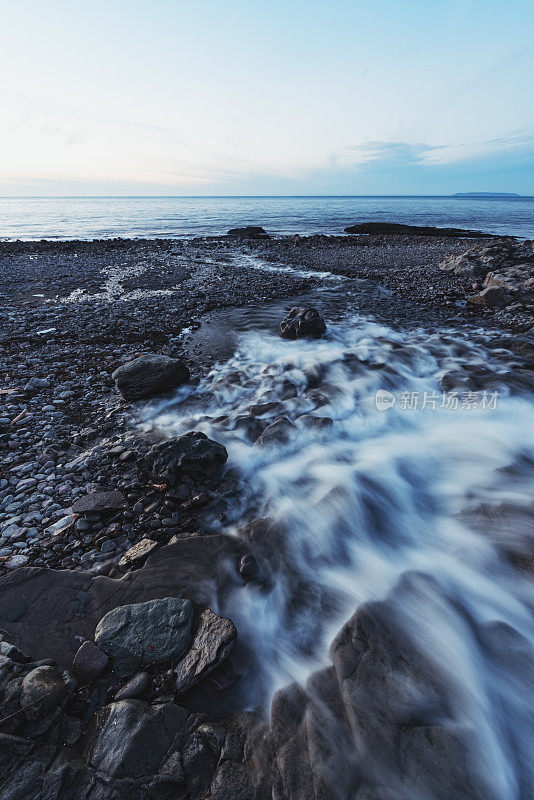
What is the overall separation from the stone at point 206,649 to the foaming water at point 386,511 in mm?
227

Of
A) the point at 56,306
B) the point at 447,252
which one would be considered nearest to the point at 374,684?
the point at 56,306

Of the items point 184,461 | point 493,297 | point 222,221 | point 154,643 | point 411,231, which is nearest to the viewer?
point 154,643

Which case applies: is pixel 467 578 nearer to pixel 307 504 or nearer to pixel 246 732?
pixel 307 504

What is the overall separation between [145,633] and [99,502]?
62.2 inches

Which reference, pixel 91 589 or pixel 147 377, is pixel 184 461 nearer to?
pixel 91 589

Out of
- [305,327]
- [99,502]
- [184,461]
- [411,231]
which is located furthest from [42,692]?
[411,231]

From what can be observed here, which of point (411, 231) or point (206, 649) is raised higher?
point (411, 231)

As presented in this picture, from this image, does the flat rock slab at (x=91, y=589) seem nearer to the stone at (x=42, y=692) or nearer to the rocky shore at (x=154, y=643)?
the rocky shore at (x=154, y=643)

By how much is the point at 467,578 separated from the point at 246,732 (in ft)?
7.47

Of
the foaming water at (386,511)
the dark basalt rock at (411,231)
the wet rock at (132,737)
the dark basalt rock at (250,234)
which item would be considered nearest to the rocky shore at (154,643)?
the wet rock at (132,737)

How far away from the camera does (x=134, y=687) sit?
2291mm

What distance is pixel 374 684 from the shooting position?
7.80 feet

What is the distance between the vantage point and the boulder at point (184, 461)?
4.00m

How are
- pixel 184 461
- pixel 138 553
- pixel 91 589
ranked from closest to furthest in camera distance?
1. pixel 91 589
2. pixel 138 553
3. pixel 184 461
